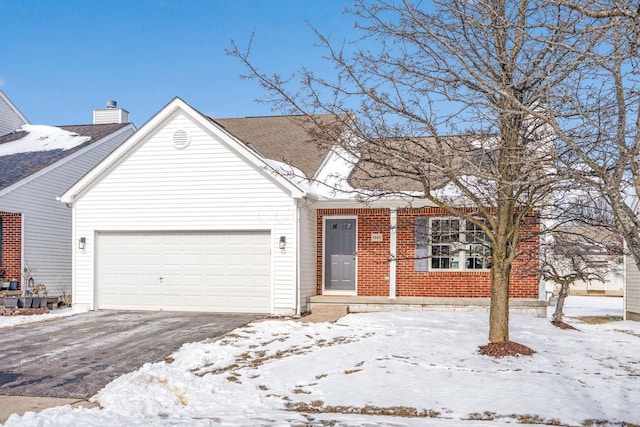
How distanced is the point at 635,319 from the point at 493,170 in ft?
47.4

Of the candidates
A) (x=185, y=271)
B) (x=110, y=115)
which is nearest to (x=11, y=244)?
(x=185, y=271)

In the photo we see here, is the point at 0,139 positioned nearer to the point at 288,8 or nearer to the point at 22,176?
the point at 22,176

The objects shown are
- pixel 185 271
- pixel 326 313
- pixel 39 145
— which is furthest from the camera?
pixel 39 145

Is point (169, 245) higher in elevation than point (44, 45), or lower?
lower

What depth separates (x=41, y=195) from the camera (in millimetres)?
19031

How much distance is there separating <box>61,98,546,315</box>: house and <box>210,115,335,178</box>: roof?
1703 mm

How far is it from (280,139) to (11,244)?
28.8ft

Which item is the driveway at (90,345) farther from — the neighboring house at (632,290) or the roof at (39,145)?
the neighboring house at (632,290)

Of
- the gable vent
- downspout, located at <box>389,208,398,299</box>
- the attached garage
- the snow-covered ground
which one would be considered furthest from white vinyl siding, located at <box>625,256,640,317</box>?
the gable vent

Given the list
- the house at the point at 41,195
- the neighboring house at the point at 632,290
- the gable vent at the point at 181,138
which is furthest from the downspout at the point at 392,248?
the house at the point at 41,195

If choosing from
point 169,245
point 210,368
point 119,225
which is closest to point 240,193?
point 169,245

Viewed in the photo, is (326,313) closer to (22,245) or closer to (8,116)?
(22,245)

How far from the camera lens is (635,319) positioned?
1897cm

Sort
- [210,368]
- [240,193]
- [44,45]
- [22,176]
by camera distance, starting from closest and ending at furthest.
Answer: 1. [210,368]
2. [240,193]
3. [22,176]
4. [44,45]
